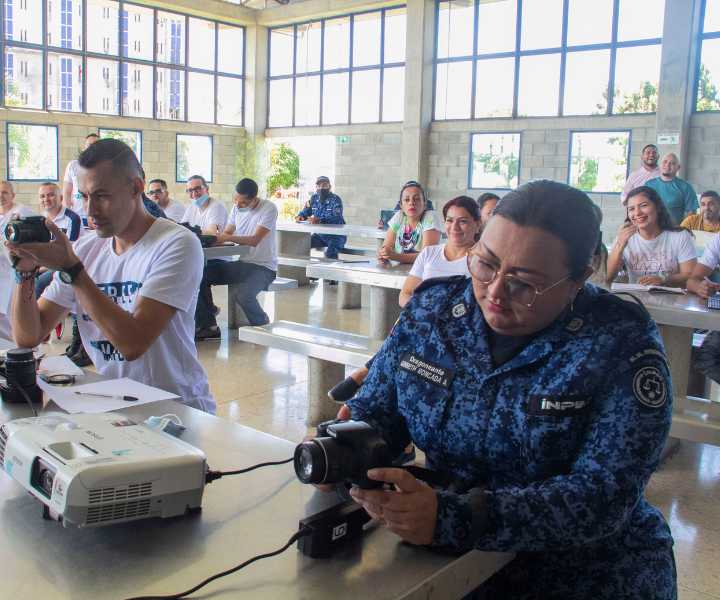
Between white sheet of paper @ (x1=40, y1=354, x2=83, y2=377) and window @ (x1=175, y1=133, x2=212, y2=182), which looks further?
window @ (x1=175, y1=133, x2=212, y2=182)

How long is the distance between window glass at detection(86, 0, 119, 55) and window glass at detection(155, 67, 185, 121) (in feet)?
3.43

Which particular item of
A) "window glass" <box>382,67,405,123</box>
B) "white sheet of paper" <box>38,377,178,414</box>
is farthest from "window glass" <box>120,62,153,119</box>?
"white sheet of paper" <box>38,377,178,414</box>

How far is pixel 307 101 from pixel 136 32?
3629 mm

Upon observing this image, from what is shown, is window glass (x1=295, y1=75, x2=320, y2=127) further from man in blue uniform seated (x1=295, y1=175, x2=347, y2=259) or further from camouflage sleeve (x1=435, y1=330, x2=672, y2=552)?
camouflage sleeve (x1=435, y1=330, x2=672, y2=552)

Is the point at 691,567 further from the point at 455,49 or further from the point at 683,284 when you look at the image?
the point at 455,49

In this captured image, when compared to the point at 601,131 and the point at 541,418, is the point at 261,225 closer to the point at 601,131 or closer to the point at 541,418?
the point at 541,418

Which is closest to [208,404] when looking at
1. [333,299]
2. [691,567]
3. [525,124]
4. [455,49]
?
[691,567]

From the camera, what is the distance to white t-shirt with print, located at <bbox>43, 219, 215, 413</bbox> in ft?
7.11

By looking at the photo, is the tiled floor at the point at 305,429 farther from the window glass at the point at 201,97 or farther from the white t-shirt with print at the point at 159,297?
the window glass at the point at 201,97

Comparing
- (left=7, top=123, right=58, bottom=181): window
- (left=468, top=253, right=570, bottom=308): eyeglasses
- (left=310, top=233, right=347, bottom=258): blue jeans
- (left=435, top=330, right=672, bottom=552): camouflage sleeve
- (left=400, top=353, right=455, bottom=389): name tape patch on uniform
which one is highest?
(left=7, top=123, right=58, bottom=181): window

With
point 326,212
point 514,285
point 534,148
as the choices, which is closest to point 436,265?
point 514,285

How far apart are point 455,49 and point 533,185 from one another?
41.5 ft

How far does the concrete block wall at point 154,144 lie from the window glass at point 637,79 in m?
8.44

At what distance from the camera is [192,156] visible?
15750 millimetres
